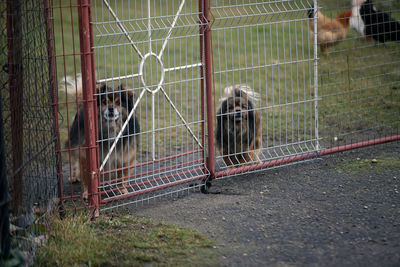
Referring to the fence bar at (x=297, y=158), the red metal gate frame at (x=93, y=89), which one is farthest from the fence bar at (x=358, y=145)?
the red metal gate frame at (x=93, y=89)

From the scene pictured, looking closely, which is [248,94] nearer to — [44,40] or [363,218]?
[363,218]

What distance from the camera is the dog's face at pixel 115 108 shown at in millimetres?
5062

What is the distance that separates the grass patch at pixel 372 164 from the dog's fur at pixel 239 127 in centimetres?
102

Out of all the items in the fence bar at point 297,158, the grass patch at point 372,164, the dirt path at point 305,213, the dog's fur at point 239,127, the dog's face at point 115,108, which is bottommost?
the dirt path at point 305,213

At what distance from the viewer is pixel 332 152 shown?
5945mm

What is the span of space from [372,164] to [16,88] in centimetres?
383

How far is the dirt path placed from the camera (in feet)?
12.1

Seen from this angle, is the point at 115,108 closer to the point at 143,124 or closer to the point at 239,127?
the point at 239,127

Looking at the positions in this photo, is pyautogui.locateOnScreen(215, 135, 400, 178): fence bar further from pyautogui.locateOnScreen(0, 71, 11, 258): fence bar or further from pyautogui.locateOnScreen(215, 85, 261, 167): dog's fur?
pyautogui.locateOnScreen(0, 71, 11, 258): fence bar

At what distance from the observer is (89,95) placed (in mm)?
4266

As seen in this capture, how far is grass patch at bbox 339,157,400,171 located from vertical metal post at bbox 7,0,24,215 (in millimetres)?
3462

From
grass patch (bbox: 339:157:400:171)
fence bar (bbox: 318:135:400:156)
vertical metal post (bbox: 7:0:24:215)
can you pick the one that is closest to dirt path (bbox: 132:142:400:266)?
grass patch (bbox: 339:157:400:171)

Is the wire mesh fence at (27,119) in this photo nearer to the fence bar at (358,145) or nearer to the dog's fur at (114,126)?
the dog's fur at (114,126)

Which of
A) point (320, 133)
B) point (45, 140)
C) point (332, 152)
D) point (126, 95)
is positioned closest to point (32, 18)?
point (45, 140)
